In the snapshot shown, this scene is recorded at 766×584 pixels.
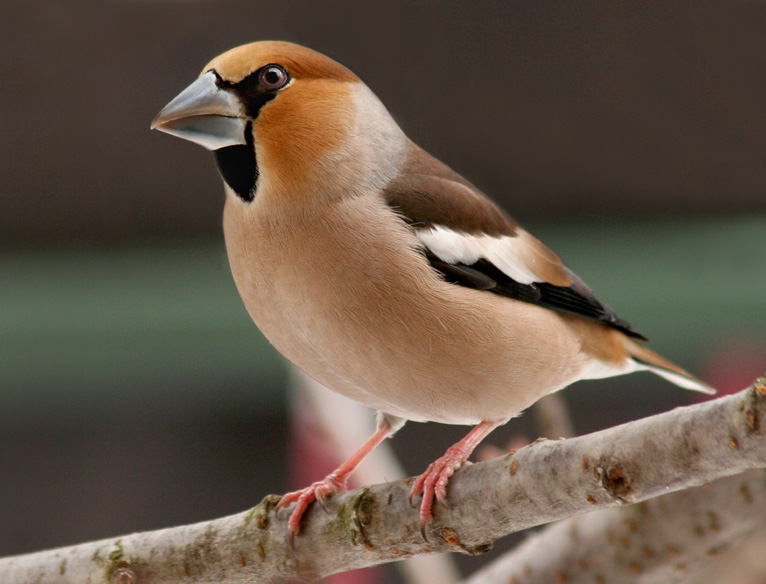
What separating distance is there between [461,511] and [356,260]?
9.6 inches

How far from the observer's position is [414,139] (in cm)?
172

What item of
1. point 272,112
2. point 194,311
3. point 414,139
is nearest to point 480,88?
point 414,139

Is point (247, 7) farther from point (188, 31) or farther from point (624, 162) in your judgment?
point (624, 162)

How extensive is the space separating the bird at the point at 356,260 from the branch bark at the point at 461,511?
0.03m

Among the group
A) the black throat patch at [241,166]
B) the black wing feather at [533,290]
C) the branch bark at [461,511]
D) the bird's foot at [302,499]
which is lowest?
the branch bark at [461,511]

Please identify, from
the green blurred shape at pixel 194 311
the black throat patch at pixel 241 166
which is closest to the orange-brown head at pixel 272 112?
the black throat patch at pixel 241 166

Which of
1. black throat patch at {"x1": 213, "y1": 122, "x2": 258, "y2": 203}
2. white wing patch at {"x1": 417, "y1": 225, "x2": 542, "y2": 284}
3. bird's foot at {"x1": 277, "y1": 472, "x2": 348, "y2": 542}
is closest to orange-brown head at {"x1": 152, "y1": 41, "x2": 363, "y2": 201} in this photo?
black throat patch at {"x1": 213, "y1": 122, "x2": 258, "y2": 203}

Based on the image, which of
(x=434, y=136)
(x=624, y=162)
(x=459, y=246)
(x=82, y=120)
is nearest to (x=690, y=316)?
(x=624, y=162)

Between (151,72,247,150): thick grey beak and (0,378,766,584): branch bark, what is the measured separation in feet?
1.13

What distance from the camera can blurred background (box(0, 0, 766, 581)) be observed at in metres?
1.68

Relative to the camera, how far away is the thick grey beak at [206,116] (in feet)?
2.26

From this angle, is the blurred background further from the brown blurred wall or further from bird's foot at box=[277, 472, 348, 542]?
bird's foot at box=[277, 472, 348, 542]

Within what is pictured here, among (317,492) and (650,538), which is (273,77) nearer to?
(317,492)

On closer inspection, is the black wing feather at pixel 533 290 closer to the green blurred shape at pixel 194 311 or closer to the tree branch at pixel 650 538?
the tree branch at pixel 650 538
